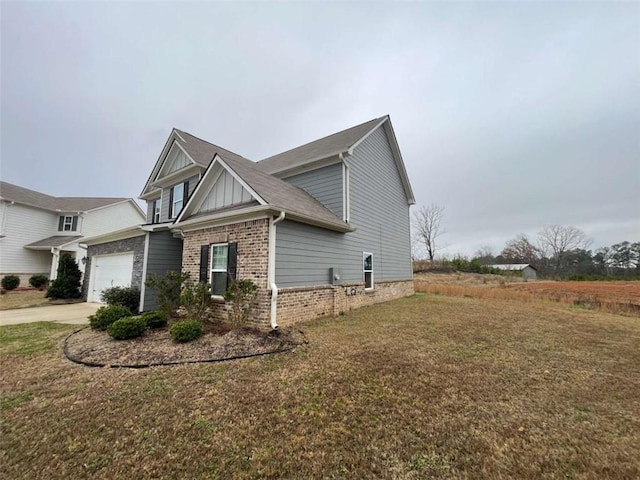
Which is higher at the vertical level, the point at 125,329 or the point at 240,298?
the point at 240,298

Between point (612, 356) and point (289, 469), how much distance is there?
6.96 metres

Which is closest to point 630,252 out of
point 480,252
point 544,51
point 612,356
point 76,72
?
point 480,252

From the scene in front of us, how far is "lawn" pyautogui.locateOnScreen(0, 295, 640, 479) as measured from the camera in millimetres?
2299

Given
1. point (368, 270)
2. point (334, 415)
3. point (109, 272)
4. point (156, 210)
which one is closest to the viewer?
point (334, 415)

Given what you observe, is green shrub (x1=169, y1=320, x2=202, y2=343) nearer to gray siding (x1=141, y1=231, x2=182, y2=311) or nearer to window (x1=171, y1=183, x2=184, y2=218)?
gray siding (x1=141, y1=231, x2=182, y2=311)

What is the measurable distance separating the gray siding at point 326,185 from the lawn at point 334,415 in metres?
6.19

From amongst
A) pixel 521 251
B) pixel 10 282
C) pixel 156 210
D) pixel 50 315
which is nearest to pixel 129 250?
pixel 50 315

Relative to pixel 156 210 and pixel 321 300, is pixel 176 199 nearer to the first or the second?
pixel 156 210

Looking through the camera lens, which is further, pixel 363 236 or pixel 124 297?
pixel 363 236

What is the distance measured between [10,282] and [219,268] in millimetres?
19111

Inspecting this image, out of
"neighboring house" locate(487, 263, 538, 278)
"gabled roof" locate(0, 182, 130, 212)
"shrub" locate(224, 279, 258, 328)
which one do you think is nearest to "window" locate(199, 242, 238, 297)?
"shrub" locate(224, 279, 258, 328)

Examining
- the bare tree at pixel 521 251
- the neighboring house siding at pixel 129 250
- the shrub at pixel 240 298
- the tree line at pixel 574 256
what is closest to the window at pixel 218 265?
the shrub at pixel 240 298

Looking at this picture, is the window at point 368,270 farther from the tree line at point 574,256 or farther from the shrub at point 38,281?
the tree line at point 574,256

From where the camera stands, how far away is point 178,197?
1266 centimetres
